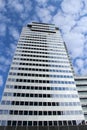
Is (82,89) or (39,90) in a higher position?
(82,89)

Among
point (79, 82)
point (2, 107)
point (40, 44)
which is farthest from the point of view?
point (40, 44)

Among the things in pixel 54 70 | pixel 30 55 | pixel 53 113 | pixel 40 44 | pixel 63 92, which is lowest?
pixel 53 113

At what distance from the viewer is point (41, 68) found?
249 feet

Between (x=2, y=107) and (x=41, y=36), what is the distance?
181 ft

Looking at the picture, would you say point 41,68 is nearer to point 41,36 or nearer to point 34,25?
point 41,36

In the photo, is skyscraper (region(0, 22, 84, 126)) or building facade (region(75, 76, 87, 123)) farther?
building facade (region(75, 76, 87, 123))

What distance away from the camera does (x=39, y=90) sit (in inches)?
2594

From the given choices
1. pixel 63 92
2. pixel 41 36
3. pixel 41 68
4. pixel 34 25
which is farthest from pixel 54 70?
pixel 34 25

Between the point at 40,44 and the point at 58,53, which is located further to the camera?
the point at 40,44

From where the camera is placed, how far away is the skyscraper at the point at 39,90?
56281 millimetres

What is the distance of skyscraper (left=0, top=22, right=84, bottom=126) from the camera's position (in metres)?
56.3

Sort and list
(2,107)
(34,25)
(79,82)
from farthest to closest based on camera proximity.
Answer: (34,25)
(79,82)
(2,107)

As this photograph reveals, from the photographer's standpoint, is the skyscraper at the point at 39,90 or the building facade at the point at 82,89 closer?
the skyscraper at the point at 39,90

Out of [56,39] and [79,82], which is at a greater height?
[56,39]
